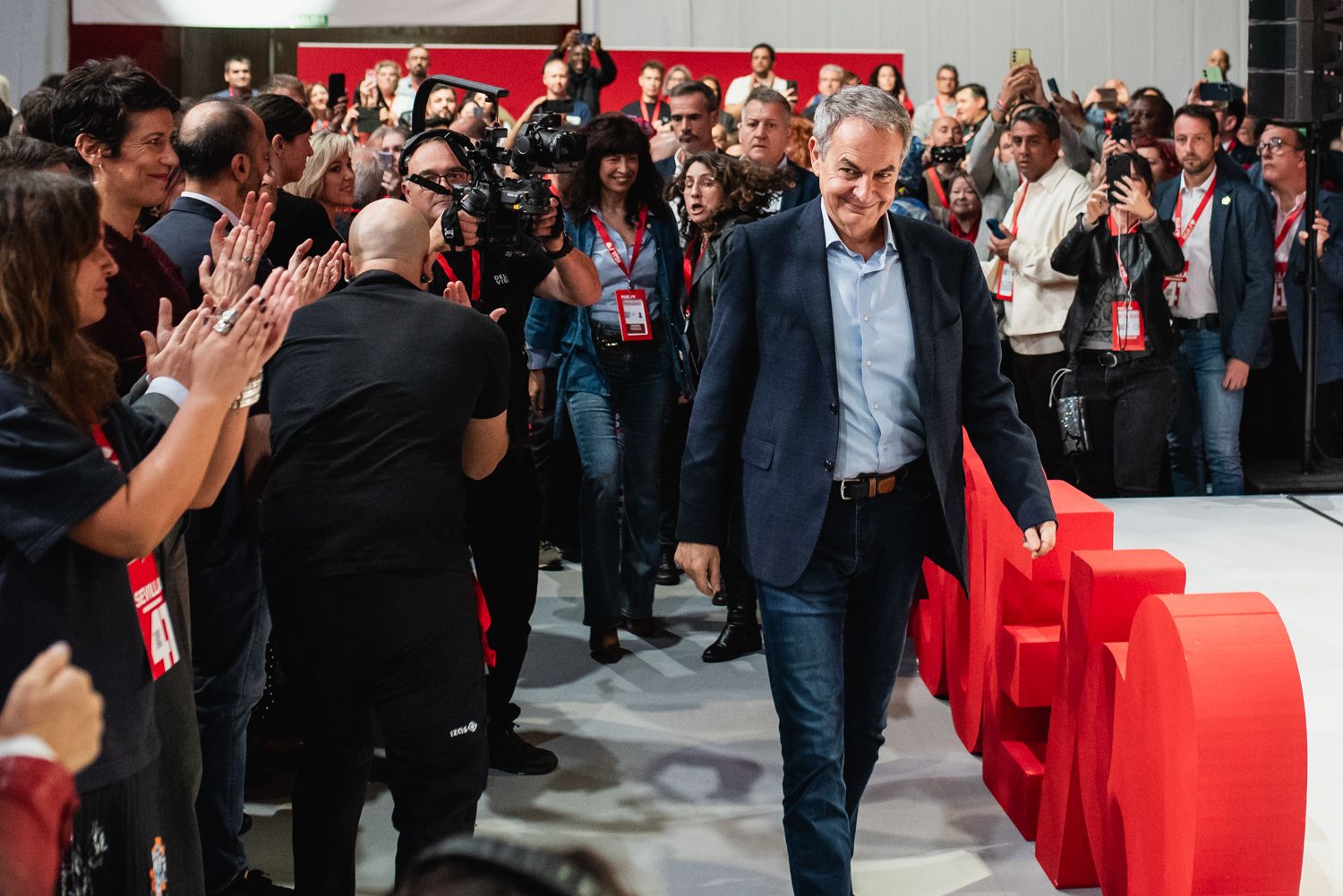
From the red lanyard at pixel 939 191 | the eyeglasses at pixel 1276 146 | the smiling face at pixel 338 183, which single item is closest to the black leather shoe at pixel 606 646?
the smiling face at pixel 338 183

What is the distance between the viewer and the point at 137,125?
2924 millimetres

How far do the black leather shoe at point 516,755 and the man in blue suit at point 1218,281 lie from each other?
3607 millimetres

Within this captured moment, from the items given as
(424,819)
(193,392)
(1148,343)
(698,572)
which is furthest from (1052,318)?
(193,392)

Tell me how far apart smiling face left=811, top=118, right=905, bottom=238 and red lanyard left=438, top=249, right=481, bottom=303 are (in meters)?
1.37

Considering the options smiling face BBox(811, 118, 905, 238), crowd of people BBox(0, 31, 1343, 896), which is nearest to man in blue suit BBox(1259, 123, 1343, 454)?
crowd of people BBox(0, 31, 1343, 896)

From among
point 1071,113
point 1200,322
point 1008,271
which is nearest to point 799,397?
point 1008,271

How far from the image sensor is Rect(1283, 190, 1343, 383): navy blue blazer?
6754 mm

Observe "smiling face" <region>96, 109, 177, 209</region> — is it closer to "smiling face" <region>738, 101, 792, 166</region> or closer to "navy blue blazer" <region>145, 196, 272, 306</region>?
"navy blue blazer" <region>145, 196, 272, 306</region>

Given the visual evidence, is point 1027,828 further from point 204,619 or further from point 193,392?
point 193,392

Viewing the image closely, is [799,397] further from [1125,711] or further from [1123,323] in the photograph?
[1123,323]

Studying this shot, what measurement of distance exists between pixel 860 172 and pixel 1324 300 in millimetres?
5047

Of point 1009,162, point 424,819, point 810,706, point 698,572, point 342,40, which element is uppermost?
point 342,40

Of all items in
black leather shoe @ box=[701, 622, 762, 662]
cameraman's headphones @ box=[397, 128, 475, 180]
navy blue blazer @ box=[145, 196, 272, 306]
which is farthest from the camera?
black leather shoe @ box=[701, 622, 762, 662]

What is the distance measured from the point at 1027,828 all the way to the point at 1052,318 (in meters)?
3.37
